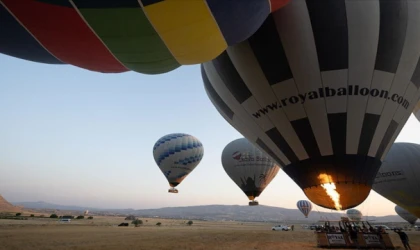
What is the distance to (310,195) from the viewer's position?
26.5ft

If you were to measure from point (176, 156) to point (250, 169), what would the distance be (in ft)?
Answer: 30.6

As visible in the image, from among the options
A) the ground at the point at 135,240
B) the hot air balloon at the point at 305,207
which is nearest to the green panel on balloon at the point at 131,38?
the ground at the point at 135,240

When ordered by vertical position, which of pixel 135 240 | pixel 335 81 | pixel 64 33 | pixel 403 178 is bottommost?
pixel 135 240

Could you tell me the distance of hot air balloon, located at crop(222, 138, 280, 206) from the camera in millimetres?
21062

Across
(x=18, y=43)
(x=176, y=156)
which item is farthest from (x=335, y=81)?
(x=176, y=156)

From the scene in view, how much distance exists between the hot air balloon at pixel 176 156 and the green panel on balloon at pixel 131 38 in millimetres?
23718

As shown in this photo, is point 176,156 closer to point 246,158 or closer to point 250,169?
point 246,158

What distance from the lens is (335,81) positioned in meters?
6.99

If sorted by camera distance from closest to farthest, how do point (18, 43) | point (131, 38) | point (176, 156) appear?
point (131, 38) → point (18, 43) → point (176, 156)

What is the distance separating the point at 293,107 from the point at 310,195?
2731 mm

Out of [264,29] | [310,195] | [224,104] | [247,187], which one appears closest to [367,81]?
[264,29]

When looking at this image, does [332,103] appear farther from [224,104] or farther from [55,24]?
[55,24]

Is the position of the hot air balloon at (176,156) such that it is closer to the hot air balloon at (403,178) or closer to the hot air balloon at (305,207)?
the hot air balloon at (403,178)

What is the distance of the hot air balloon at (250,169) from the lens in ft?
69.1
